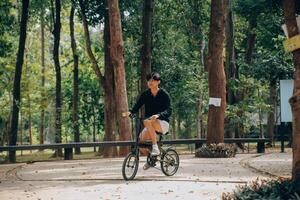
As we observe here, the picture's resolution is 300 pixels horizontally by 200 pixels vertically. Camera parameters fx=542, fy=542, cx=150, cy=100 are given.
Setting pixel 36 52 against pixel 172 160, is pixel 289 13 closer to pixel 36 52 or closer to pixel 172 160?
pixel 172 160

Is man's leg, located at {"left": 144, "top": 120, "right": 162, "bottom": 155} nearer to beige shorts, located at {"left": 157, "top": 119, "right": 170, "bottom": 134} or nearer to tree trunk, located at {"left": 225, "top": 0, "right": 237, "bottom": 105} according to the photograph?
beige shorts, located at {"left": 157, "top": 119, "right": 170, "bottom": 134}

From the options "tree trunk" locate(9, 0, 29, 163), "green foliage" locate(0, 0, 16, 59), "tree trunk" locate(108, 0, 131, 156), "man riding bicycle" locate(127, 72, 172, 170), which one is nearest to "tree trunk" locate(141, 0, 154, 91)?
"tree trunk" locate(108, 0, 131, 156)

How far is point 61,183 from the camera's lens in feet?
34.7

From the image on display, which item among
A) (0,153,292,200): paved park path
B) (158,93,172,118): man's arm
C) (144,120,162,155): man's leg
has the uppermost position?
(158,93,172,118): man's arm

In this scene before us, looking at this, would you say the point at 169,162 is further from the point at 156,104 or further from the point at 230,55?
the point at 230,55

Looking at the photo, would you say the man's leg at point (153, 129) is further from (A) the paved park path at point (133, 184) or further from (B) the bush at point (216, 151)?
(B) the bush at point (216, 151)

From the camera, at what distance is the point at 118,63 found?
19906mm

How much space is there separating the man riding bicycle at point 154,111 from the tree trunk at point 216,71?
24.8 ft

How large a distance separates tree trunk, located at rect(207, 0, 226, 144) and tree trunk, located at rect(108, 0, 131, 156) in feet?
11.0

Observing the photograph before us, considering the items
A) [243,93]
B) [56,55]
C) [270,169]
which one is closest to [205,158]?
[270,169]

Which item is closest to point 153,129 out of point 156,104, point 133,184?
point 156,104

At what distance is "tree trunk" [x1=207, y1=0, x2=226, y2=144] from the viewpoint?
60.3 feet

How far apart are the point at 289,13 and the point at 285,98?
11870mm

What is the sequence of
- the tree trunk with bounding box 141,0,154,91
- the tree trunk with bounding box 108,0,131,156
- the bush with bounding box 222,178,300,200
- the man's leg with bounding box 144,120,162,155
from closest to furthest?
the bush with bounding box 222,178,300,200 < the man's leg with bounding box 144,120,162,155 < the tree trunk with bounding box 108,0,131,156 < the tree trunk with bounding box 141,0,154,91
